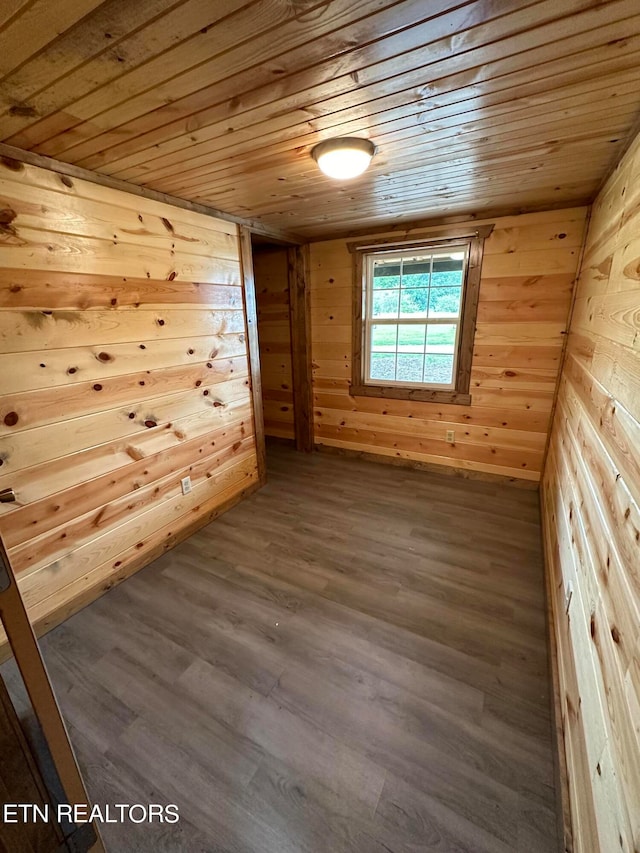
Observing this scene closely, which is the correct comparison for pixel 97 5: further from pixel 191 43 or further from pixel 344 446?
pixel 344 446

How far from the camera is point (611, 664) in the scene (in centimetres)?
84

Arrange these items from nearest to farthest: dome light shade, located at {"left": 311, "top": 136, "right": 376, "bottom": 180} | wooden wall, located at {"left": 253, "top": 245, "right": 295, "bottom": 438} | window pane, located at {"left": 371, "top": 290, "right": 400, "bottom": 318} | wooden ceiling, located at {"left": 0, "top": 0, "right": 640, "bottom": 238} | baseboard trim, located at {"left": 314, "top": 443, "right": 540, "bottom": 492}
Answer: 1. wooden ceiling, located at {"left": 0, "top": 0, "right": 640, "bottom": 238}
2. dome light shade, located at {"left": 311, "top": 136, "right": 376, "bottom": 180}
3. baseboard trim, located at {"left": 314, "top": 443, "right": 540, "bottom": 492}
4. window pane, located at {"left": 371, "top": 290, "right": 400, "bottom": 318}
5. wooden wall, located at {"left": 253, "top": 245, "right": 295, "bottom": 438}

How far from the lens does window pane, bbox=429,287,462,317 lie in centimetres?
298

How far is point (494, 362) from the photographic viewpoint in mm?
2908

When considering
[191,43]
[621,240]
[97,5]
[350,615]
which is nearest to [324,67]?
[191,43]

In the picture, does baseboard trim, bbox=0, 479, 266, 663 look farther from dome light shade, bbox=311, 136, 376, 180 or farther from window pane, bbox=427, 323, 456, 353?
dome light shade, bbox=311, 136, 376, 180

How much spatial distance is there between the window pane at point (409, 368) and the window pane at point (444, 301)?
42cm

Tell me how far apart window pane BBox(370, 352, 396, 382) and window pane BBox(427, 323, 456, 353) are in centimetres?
38

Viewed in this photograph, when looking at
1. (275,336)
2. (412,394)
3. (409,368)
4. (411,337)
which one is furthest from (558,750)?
(275,336)

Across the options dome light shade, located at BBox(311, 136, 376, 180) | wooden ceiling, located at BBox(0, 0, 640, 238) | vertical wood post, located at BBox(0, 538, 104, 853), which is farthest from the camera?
dome light shade, located at BBox(311, 136, 376, 180)

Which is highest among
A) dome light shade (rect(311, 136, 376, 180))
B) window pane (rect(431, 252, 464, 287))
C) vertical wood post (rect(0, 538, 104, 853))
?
dome light shade (rect(311, 136, 376, 180))

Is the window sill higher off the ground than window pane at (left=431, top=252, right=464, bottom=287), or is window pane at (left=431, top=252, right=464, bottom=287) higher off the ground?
window pane at (left=431, top=252, right=464, bottom=287)

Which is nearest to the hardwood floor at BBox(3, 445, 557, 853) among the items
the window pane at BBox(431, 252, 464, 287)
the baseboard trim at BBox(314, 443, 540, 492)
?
the baseboard trim at BBox(314, 443, 540, 492)

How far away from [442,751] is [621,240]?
210 cm
